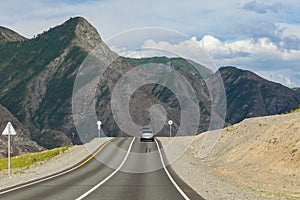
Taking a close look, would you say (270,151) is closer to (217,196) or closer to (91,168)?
(91,168)

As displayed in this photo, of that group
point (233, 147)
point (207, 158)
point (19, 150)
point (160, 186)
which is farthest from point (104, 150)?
point (19, 150)

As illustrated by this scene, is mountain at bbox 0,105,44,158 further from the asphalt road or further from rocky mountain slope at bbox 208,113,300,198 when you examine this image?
the asphalt road

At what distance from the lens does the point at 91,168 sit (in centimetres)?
3456

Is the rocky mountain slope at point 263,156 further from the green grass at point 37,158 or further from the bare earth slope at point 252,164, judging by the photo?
the green grass at point 37,158

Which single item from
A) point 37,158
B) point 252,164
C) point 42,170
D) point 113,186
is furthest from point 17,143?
point 113,186

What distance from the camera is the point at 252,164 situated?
34531 mm

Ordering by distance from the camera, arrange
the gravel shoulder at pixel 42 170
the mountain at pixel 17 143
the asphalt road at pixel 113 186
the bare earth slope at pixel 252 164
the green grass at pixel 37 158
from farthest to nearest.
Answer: the mountain at pixel 17 143 → the green grass at pixel 37 158 → the gravel shoulder at pixel 42 170 → the bare earth slope at pixel 252 164 → the asphalt road at pixel 113 186

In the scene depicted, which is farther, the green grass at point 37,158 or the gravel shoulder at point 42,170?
the green grass at point 37,158

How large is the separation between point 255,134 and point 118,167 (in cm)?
1299

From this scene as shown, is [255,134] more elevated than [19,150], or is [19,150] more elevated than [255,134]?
[255,134]

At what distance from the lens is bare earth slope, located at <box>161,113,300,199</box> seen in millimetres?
24141

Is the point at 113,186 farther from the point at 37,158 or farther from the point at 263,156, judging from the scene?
the point at 37,158

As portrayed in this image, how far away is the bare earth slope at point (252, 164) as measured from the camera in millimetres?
24141

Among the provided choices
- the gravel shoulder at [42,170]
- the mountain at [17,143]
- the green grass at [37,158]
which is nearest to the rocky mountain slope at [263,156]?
the gravel shoulder at [42,170]
